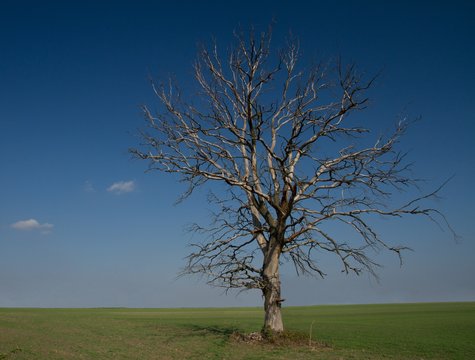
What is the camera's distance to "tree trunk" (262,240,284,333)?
2038cm

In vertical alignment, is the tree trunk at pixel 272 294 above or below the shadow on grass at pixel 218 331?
above

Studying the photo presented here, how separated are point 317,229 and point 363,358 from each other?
6.46 metres

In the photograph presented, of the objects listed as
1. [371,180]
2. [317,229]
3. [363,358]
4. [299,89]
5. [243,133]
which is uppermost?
[299,89]

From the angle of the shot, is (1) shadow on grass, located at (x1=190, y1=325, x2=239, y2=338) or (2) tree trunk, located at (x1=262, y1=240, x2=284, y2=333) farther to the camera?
(1) shadow on grass, located at (x1=190, y1=325, x2=239, y2=338)

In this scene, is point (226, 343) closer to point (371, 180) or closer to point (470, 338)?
point (371, 180)

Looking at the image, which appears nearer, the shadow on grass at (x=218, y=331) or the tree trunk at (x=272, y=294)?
the tree trunk at (x=272, y=294)

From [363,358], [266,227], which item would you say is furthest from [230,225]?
[363,358]

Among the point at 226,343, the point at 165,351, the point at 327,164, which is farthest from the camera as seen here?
the point at 327,164

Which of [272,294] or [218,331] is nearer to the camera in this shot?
[272,294]

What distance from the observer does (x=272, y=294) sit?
20578mm

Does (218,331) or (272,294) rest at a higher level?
(272,294)

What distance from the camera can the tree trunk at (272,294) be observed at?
2038cm

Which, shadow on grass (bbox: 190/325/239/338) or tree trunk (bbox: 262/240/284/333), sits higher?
tree trunk (bbox: 262/240/284/333)

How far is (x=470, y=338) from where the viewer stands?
944 inches
